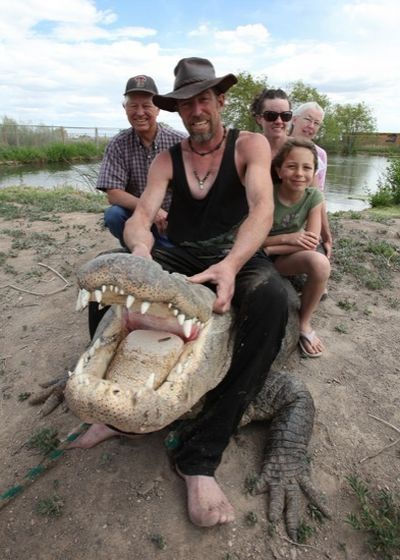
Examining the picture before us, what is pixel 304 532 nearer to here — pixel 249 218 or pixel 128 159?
pixel 249 218

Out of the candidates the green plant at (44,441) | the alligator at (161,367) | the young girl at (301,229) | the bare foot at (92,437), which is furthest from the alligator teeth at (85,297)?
the young girl at (301,229)

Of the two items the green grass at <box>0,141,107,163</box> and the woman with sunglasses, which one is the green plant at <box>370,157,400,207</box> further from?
the green grass at <box>0,141,107,163</box>

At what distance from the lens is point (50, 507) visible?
190 cm

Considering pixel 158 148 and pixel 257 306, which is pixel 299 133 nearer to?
pixel 158 148

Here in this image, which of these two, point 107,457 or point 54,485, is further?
point 107,457

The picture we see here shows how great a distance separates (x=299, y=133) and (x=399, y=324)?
234 cm

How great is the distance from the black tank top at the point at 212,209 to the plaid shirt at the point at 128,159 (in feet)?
4.14

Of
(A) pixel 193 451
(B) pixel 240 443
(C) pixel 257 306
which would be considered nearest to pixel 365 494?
(B) pixel 240 443

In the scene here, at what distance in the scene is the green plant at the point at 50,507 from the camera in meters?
1.88

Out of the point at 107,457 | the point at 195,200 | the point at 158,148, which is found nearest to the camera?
the point at 107,457

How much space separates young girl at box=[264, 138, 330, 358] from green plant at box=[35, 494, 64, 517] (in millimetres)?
1992

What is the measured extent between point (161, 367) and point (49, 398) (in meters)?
1.27

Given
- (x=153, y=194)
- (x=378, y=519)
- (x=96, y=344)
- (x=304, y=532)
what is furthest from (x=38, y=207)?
(x=378, y=519)

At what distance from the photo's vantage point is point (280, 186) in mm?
3289
